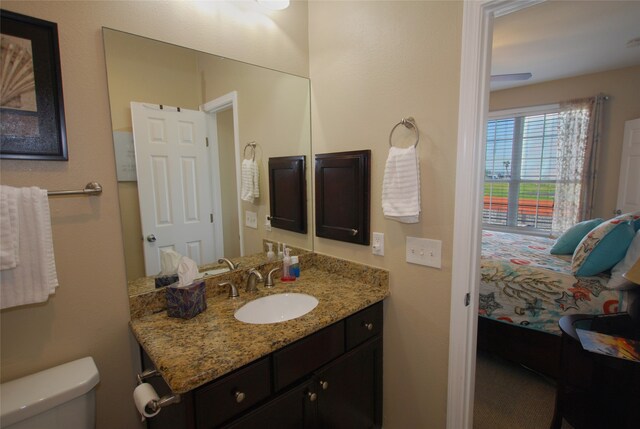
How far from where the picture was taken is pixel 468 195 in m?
1.30

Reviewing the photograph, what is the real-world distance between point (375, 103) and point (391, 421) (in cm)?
172

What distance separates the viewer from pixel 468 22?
4.05 ft

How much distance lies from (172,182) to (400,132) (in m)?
1.10

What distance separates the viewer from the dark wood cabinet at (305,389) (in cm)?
99

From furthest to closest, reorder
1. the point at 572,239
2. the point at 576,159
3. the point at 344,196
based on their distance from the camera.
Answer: the point at 576,159, the point at 572,239, the point at 344,196

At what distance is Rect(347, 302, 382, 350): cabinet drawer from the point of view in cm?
145

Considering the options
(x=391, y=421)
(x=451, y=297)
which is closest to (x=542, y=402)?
(x=391, y=421)

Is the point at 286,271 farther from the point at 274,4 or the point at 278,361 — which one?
the point at 274,4

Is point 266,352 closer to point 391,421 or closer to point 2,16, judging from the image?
point 391,421

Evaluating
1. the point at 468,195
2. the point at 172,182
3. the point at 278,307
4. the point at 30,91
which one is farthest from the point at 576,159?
the point at 30,91

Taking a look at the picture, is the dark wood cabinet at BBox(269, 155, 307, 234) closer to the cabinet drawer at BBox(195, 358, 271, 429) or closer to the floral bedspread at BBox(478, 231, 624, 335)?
the cabinet drawer at BBox(195, 358, 271, 429)

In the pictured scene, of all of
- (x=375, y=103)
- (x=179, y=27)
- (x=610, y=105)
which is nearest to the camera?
(x=179, y=27)

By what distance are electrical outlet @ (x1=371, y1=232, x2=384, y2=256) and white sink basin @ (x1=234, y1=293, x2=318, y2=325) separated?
421mm

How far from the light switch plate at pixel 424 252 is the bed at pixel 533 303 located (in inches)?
46.3
